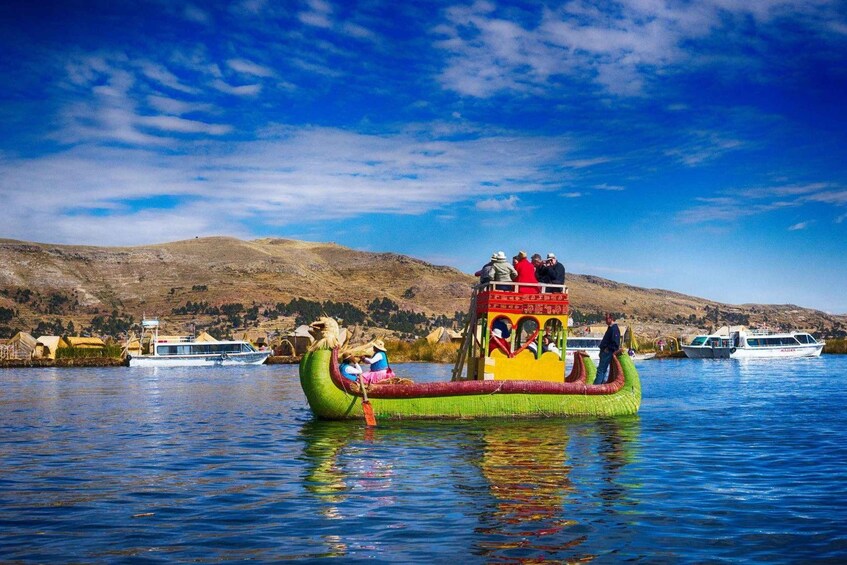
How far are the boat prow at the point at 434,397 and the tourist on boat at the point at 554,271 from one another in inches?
114

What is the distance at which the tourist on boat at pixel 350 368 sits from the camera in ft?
71.0

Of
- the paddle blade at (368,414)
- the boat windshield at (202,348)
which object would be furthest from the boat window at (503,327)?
the boat windshield at (202,348)

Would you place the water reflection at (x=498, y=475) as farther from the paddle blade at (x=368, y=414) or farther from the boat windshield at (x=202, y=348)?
the boat windshield at (x=202, y=348)

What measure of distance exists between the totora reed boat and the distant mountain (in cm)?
10165

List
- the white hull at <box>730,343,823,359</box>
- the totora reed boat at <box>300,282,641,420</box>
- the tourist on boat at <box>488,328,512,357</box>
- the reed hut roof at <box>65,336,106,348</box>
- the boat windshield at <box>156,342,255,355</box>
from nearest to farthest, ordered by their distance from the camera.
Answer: the totora reed boat at <box>300,282,641,420</box> < the tourist on boat at <box>488,328,512,357</box> < the boat windshield at <box>156,342,255,355</box> < the white hull at <box>730,343,823,359</box> < the reed hut roof at <box>65,336,106,348</box>

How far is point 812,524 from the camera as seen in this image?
10.5 metres

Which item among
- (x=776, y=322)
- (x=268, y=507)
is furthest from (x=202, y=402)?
(x=776, y=322)

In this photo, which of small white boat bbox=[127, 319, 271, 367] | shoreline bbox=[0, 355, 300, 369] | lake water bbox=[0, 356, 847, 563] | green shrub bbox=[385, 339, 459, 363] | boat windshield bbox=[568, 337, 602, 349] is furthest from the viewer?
boat windshield bbox=[568, 337, 602, 349]

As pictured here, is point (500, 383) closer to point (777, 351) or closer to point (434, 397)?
point (434, 397)

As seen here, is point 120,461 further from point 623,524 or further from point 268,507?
point 623,524

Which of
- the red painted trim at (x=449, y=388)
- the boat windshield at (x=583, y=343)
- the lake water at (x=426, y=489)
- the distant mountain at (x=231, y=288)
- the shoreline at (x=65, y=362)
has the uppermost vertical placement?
the distant mountain at (x=231, y=288)

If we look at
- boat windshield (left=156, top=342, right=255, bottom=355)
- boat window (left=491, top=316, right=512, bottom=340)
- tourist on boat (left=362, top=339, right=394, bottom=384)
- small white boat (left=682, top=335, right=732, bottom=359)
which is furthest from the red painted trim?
small white boat (left=682, top=335, right=732, bottom=359)

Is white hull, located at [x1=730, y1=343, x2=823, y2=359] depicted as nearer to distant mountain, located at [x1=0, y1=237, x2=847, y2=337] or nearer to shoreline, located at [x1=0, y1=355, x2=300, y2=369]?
distant mountain, located at [x1=0, y1=237, x2=847, y2=337]

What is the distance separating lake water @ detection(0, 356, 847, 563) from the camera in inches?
373
